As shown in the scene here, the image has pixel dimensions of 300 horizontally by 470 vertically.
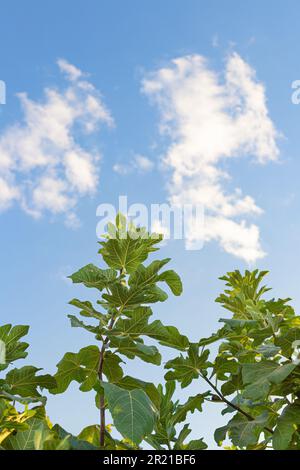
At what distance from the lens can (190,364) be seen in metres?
2.53

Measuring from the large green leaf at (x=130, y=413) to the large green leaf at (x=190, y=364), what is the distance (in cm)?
40

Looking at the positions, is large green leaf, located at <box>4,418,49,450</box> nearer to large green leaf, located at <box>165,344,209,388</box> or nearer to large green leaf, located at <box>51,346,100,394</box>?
large green leaf, located at <box>51,346,100,394</box>

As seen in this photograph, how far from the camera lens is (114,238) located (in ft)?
9.20

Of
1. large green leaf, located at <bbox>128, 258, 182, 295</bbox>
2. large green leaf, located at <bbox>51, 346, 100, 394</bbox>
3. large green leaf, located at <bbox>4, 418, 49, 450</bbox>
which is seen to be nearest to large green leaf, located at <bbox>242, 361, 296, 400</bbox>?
large green leaf, located at <bbox>128, 258, 182, 295</bbox>

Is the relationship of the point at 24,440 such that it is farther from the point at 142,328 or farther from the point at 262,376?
the point at 262,376

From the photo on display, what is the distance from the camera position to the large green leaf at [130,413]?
2.02 meters

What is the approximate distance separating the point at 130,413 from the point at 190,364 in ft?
1.77

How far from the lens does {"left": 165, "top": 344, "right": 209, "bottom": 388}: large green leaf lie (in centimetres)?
249

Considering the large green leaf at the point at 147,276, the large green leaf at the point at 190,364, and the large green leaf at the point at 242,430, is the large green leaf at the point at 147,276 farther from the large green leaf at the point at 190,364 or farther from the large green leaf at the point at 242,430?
the large green leaf at the point at 242,430

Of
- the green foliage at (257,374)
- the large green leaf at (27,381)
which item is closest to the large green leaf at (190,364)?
the green foliage at (257,374)

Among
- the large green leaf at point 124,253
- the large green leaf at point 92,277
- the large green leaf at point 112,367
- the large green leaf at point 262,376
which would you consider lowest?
the large green leaf at point 262,376

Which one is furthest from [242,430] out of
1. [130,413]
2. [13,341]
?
[13,341]
